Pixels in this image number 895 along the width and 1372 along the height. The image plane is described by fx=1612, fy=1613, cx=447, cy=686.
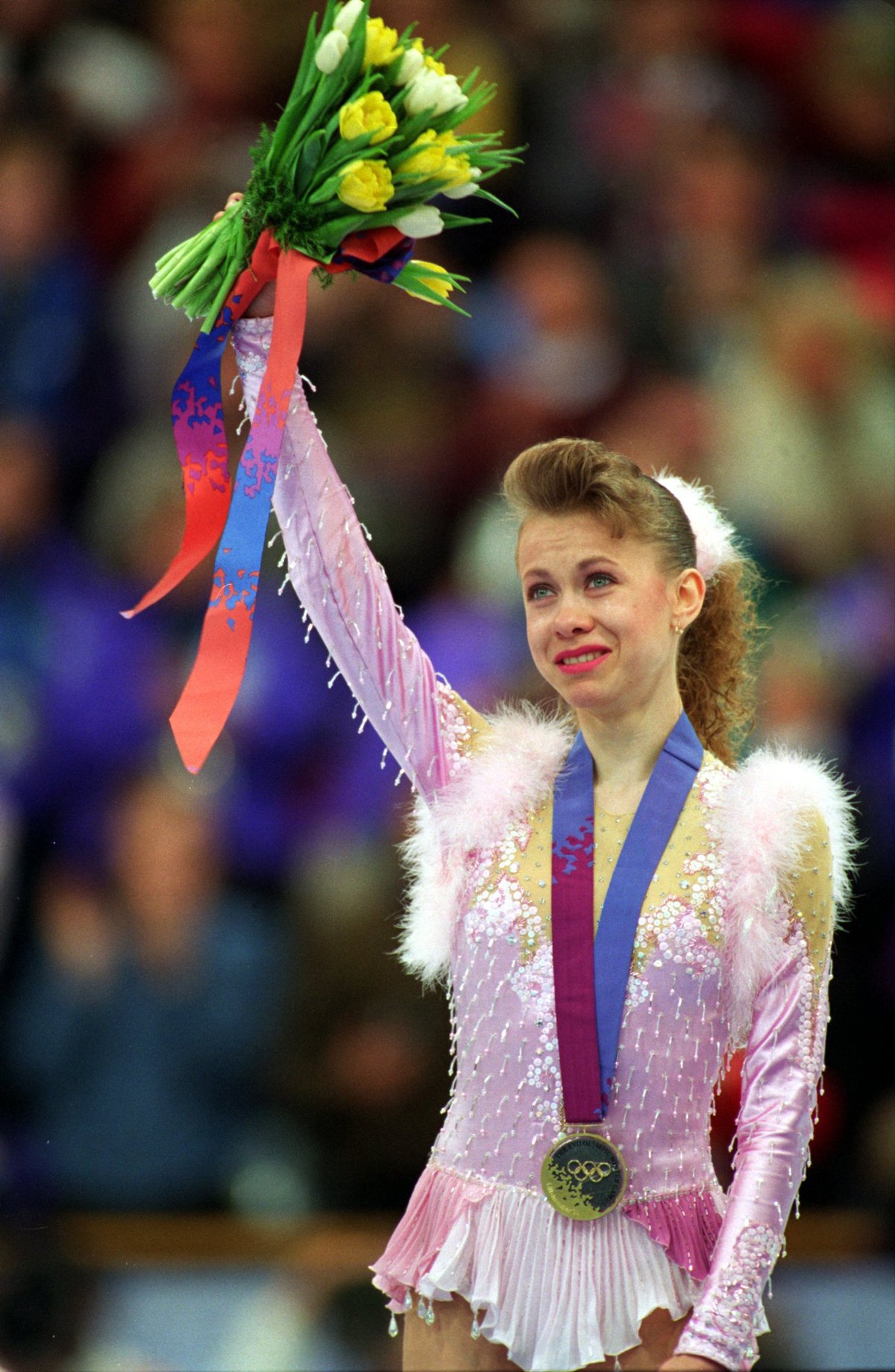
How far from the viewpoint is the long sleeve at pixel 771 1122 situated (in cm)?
170

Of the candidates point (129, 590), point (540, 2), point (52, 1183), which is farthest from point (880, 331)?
point (52, 1183)

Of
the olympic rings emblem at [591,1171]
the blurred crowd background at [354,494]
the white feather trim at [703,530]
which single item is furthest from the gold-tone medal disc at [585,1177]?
the blurred crowd background at [354,494]

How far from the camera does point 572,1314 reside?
1790 millimetres

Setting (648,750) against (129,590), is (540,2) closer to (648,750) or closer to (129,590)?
(129,590)

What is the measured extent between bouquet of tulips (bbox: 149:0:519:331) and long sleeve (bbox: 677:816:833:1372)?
873 mm

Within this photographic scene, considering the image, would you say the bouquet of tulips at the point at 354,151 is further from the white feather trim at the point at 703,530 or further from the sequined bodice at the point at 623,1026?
the sequined bodice at the point at 623,1026

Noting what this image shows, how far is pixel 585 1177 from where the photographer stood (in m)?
1.80

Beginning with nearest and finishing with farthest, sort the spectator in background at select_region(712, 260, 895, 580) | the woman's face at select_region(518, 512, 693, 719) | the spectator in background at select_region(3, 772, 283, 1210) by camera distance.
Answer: the woman's face at select_region(518, 512, 693, 719)
the spectator in background at select_region(3, 772, 283, 1210)
the spectator in background at select_region(712, 260, 895, 580)

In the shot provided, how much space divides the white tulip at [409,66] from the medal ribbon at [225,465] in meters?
0.17

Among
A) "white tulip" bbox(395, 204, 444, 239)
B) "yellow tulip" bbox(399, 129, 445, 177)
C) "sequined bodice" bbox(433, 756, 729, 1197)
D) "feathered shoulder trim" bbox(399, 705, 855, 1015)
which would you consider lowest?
"sequined bodice" bbox(433, 756, 729, 1197)

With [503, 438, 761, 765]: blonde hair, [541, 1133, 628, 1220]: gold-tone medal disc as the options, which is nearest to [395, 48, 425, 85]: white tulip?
[503, 438, 761, 765]: blonde hair

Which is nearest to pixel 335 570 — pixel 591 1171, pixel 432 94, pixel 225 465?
pixel 225 465

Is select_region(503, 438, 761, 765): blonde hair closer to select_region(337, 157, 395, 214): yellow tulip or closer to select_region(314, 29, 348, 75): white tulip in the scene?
select_region(337, 157, 395, 214): yellow tulip

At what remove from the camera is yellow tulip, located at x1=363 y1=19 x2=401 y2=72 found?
1810mm
